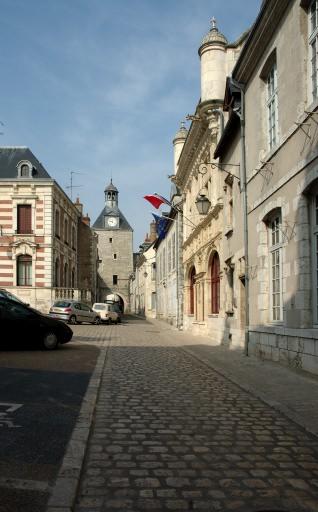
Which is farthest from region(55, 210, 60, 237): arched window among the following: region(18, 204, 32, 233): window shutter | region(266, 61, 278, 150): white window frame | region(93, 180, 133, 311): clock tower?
region(93, 180, 133, 311): clock tower

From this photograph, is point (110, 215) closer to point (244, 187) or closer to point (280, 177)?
point (244, 187)

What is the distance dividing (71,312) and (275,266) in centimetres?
2093

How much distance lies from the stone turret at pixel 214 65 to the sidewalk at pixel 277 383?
1002cm

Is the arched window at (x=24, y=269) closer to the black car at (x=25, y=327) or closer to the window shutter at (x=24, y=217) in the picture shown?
the window shutter at (x=24, y=217)

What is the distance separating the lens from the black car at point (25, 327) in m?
13.1

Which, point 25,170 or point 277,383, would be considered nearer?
point 277,383

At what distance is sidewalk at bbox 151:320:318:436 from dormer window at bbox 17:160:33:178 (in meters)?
28.4

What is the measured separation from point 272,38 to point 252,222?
4.24 metres

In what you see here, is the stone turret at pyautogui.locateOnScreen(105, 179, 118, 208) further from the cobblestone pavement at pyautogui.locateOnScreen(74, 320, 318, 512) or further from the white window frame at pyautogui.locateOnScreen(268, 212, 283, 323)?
the cobblestone pavement at pyautogui.locateOnScreen(74, 320, 318, 512)

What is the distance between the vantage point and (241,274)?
46.7 ft

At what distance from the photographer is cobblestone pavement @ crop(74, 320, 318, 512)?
3451mm

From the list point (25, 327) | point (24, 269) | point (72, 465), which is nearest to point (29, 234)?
point (24, 269)

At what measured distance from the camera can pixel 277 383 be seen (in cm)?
825

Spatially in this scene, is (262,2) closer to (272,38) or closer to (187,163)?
(272,38)
